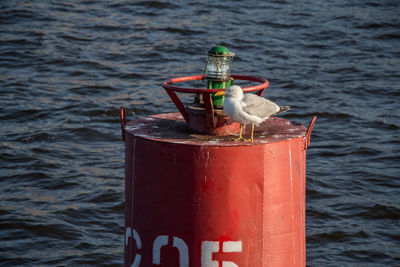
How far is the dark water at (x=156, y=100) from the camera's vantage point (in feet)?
23.6

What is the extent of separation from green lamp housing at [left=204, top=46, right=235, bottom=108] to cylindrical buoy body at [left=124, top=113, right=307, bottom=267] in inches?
12.9

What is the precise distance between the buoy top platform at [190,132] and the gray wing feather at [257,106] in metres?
0.12

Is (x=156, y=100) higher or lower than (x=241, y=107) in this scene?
lower

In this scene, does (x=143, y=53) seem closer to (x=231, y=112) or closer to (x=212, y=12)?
(x=212, y=12)

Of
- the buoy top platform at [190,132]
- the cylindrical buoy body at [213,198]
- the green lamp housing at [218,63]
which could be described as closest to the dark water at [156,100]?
the buoy top platform at [190,132]

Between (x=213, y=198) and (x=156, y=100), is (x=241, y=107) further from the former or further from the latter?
(x=156, y=100)

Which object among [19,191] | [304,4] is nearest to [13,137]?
[19,191]

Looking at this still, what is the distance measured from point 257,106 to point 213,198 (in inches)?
21.7

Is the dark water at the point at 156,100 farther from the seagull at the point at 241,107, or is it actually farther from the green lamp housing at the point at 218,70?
the seagull at the point at 241,107

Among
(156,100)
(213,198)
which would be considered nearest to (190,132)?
(213,198)

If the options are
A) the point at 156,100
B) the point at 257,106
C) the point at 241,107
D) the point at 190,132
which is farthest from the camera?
the point at 156,100

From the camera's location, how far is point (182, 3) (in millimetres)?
15008

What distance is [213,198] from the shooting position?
3.40 meters

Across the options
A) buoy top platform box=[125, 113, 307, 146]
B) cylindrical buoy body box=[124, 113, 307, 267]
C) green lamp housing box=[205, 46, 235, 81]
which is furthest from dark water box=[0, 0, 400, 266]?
green lamp housing box=[205, 46, 235, 81]
